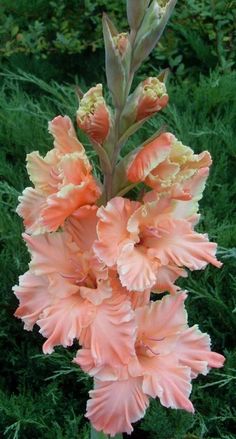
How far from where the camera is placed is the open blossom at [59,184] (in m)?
1.50

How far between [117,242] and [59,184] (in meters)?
→ 0.15

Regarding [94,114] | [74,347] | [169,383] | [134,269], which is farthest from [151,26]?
[74,347]

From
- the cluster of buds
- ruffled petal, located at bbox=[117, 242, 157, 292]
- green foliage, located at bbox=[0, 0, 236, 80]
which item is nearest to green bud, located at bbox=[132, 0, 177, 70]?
the cluster of buds

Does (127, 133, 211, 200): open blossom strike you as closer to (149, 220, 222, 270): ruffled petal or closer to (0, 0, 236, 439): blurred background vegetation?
(149, 220, 222, 270): ruffled petal

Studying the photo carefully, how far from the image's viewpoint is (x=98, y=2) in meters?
3.90

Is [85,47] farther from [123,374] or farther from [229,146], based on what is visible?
[123,374]

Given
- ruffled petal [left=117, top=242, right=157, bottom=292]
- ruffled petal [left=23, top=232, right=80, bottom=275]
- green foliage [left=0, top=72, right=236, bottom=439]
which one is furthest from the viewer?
green foliage [left=0, top=72, right=236, bottom=439]

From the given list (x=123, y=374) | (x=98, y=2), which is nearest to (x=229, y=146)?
(x=98, y=2)

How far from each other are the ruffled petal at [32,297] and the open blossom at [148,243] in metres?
0.15

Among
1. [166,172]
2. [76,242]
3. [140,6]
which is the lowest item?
[76,242]

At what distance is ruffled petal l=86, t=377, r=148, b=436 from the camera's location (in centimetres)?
155

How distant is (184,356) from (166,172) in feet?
1.16

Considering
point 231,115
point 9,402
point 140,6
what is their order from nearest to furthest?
point 140,6 → point 9,402 → point 231,115

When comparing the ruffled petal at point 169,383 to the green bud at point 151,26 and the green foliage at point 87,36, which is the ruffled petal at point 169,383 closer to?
the green bud at point 151,26
